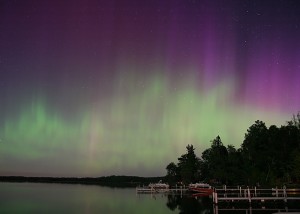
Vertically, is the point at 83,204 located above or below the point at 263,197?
below

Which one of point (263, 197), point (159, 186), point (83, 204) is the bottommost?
point (83, 204)

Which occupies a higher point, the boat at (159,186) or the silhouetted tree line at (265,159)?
the silhouetted tree line at (265,159)

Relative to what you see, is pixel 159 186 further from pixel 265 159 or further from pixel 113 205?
pixel 113 205

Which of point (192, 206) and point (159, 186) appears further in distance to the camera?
point (159, 186)

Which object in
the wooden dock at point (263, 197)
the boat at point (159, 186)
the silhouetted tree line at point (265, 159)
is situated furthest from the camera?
the boat at point (159, 186)

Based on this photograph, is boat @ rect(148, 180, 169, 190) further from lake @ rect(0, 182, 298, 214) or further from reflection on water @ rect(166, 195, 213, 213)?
reflection on water @ rect(166, 195, 213, 213)

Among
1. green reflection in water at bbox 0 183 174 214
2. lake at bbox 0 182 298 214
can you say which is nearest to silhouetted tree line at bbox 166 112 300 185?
lake at bbox 0 182 298 214

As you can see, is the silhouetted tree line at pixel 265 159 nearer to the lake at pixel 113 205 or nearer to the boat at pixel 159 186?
the lake at pixel 113 205

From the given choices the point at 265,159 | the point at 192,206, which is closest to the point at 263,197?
the point at 192,206

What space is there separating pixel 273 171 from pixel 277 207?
856 inches

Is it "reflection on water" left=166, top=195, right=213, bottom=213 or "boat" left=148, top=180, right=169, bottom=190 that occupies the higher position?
"boat" left=148, top=180, right=169, bottom=190

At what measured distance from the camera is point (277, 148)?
66125mm

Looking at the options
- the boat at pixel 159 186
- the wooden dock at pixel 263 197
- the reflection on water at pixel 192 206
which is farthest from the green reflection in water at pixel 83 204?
the boat at pixel 159 186

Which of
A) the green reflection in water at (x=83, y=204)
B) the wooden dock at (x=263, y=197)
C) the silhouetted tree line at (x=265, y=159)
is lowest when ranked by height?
the green reflection in water at (x=83, y=204)
